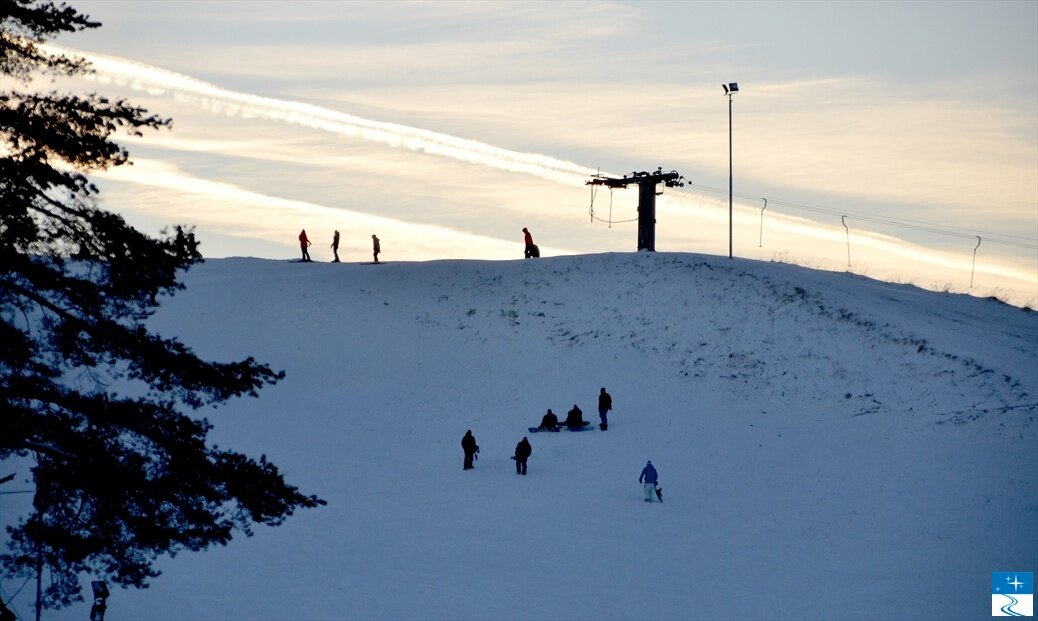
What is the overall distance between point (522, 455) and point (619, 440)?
530 cm

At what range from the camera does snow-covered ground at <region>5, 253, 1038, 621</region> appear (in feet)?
84.6

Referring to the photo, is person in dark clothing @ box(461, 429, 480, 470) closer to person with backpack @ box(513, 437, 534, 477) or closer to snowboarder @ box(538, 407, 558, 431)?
person with backpack @ box(513, 437, 534, 477)

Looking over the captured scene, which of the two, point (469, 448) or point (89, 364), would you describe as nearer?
point (89, 364)

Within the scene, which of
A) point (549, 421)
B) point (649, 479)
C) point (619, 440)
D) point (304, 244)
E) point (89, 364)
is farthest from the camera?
point (304, 244)

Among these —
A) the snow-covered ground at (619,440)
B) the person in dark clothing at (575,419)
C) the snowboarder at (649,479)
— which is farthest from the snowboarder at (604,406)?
the snowboarder at (649,479)

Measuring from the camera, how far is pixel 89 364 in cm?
1628

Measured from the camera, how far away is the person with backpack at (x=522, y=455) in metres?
36.2

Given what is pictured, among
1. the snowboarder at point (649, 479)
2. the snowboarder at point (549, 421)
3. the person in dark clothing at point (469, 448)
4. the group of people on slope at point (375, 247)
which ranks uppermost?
the group of people on slope at point (375, 247)

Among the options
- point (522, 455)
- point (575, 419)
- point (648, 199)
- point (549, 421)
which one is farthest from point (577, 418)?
point (648, 199)

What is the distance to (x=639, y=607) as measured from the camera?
24375 millimetres

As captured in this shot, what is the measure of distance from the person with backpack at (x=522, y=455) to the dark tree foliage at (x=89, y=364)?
19.5 m

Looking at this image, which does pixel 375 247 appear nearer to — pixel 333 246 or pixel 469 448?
pixel 333 246

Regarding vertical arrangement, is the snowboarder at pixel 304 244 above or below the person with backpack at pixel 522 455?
above

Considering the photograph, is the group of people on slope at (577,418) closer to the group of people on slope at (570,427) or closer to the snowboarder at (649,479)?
the group of people on slope at (570,427)
